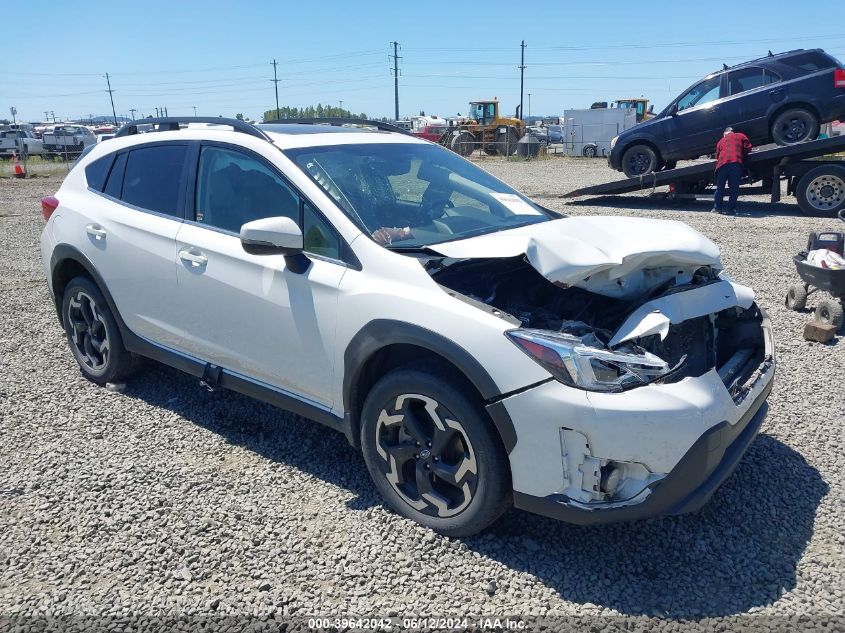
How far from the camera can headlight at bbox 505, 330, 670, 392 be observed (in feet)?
8.91

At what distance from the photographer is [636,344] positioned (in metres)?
3.06

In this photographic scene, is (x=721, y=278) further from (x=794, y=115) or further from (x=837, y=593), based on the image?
(x=794, y=115)

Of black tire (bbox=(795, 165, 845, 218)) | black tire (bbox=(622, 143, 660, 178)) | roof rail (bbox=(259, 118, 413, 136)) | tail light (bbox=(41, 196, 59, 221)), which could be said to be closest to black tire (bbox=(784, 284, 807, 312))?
roof rail (bbox=(259, 118, 413, 136))

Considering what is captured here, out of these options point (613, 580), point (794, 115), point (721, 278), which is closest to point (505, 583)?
point (613, 580)

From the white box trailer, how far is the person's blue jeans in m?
27.2

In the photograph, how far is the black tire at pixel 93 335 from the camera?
15.8 ft

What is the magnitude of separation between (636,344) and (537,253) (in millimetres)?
580

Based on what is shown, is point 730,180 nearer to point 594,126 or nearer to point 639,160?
point 639,160

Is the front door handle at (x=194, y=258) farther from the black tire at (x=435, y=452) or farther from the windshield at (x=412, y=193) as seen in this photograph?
the black tire at (x=435, y=452)

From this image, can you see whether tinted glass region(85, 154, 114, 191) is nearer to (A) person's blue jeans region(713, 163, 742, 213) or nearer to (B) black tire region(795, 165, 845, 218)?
(A) person's blue jeans region(713, 163, 742, 213)

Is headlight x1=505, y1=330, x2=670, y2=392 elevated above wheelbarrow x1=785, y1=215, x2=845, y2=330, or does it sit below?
above

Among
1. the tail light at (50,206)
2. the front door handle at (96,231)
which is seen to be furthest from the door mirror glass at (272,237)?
the tail light at (50,206)

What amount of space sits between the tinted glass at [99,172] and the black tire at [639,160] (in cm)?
1289

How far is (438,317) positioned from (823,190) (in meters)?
12.1
